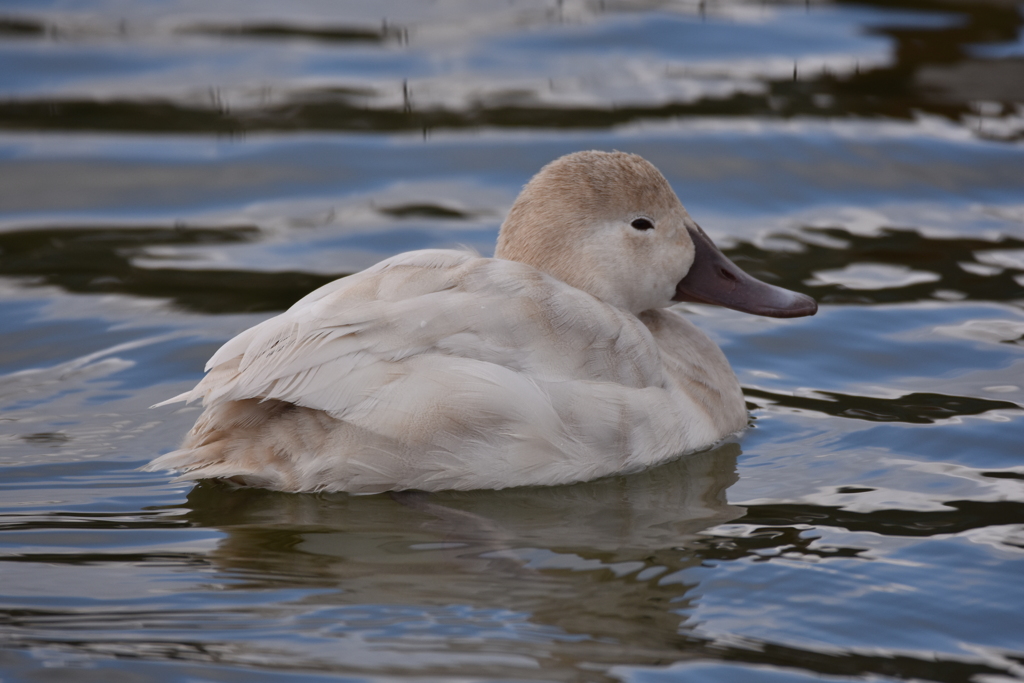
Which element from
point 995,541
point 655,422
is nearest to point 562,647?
point 655,422

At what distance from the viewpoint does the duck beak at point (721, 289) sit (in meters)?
5.46

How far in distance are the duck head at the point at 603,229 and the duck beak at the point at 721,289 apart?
0.09 metres

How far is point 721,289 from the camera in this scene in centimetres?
548

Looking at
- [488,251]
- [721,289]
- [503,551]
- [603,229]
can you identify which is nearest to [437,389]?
[503,551]

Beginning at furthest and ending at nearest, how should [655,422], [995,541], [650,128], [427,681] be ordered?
[650,128] → [655,422] → [995,541] → [427,681]

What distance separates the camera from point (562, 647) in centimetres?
371

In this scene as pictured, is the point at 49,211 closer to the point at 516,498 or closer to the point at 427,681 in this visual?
the point at 516,498

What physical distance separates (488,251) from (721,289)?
2487 millimetres

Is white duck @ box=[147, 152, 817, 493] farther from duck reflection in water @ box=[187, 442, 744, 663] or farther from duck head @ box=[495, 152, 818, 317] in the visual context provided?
duck head @ box=[495, 152, 818, 317]

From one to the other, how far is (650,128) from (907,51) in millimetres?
2986

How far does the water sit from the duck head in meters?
0.79

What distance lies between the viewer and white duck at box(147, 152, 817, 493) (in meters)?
4.41

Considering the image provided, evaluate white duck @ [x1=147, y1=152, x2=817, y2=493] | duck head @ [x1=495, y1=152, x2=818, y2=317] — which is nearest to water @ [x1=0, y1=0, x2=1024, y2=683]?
white duck @ [x1=147, y1=152, x2=817, y2=493]

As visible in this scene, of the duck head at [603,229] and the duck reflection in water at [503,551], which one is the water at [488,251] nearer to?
the duck reflection in water at [503,551]
